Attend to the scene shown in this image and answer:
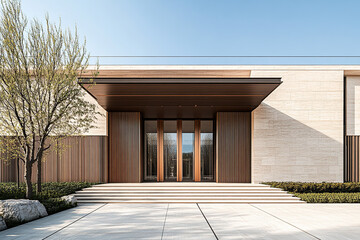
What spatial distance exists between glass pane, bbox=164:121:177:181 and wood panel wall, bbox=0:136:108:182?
345cm

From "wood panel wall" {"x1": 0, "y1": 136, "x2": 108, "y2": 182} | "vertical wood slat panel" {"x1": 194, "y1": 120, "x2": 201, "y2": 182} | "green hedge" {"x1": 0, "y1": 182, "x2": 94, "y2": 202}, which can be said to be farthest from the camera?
"vertical wood slat panel" {"x1": 194, "y1": 120, "x2": 201, "y2": 182}

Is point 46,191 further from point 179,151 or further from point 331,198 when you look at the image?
point 331,198

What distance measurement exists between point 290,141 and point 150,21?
11168 millimetres

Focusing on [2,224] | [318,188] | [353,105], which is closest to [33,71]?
[2,224]

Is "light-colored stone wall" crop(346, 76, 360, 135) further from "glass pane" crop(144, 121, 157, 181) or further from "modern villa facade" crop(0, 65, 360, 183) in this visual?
"glass pane" crop(144, 121, 157, 181)

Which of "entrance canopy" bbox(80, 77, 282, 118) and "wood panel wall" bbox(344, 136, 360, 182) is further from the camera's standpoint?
"wood panel wall" bbox(344, 136, 360, 182)

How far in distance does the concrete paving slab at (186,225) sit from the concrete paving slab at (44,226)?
2.80 meters

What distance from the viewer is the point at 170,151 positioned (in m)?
15.2

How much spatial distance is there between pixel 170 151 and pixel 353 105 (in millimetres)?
10356

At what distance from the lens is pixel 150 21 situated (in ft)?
55.0

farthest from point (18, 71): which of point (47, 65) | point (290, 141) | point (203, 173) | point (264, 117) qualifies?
point (290, 141)

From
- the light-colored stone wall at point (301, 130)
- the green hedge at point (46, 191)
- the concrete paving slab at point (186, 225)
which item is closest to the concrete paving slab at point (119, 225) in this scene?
the concrete paving slab at point (186, 225)

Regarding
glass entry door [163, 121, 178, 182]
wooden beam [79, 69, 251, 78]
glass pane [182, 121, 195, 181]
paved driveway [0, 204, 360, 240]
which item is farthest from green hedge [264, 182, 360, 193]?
wooden beam [79, 69, 251, 78]

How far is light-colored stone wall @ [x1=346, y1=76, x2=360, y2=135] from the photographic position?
1400cm
